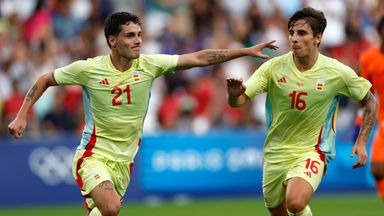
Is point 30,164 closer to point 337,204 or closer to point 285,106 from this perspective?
point 337,204

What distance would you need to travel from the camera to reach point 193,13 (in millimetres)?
23891

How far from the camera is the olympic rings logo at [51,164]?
20.4 meters

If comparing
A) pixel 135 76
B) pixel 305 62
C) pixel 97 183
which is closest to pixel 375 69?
pixel 305 62

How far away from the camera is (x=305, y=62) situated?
41.1 ft

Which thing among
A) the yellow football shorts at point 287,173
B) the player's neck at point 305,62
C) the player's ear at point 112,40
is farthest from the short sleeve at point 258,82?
the player's ear at point 112,40

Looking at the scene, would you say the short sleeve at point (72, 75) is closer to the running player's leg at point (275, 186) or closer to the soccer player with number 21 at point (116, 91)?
the soccer player with number 21 at point (116, 91)

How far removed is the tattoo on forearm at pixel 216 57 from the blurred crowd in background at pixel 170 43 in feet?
28.1

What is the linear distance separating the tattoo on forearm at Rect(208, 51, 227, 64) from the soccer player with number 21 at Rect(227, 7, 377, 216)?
41 centimetres

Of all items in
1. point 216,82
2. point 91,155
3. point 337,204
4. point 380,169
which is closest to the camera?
point 91,155

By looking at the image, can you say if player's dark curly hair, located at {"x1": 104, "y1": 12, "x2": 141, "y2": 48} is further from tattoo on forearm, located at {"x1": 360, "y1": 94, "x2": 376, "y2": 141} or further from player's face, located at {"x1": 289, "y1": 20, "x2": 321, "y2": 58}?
tattoo on forearm, located at {"x1": 360, "y1": 94, "x2": 376, "y2": 141}

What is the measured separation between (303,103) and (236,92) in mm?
884

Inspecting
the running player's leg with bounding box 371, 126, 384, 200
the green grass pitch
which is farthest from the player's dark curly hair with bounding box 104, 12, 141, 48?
the green grass pitch

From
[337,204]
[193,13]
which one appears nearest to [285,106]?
[337,204]

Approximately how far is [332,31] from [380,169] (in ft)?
31.8
